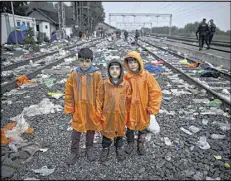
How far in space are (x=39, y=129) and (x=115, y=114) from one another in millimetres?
1754

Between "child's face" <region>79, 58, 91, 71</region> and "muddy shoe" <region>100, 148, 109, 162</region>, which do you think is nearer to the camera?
"child's face" <region>79, 58, 91, 71</region>

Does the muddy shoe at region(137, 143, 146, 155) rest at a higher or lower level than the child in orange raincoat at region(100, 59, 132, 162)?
lower

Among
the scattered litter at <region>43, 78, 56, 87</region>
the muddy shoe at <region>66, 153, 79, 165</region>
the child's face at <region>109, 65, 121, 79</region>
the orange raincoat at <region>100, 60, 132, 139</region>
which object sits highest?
the child's face at <region>109, 65, 121, 79</region>

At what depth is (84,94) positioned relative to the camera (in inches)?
107

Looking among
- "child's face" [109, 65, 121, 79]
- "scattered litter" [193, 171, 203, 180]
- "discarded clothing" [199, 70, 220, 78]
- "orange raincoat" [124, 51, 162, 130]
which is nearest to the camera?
"scattered litter" [193, 171, 203, 180]

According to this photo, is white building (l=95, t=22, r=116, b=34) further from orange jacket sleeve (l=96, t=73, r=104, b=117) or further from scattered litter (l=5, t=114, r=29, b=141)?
orange jacket sleeve (l=96, t=73, r=104, b=117)

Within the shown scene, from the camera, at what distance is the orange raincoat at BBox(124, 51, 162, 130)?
2.81 meters

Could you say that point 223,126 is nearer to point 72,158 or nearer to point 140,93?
point 140,93

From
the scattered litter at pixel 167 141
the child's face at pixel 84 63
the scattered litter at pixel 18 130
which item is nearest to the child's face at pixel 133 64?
the child's face at pixel 84 63

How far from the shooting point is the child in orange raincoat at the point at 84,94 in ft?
8.90

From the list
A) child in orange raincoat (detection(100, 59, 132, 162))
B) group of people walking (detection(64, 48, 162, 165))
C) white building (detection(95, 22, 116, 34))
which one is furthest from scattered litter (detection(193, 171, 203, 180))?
white building (detection(95, 22, 116, 34))

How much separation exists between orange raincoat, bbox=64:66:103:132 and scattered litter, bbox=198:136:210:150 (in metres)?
1.74

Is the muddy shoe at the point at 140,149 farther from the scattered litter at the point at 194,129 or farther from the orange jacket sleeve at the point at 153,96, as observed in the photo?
the scattered litter at the point at 194,129

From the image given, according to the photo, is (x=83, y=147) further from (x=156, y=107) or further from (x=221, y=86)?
(x=221, y=86)
